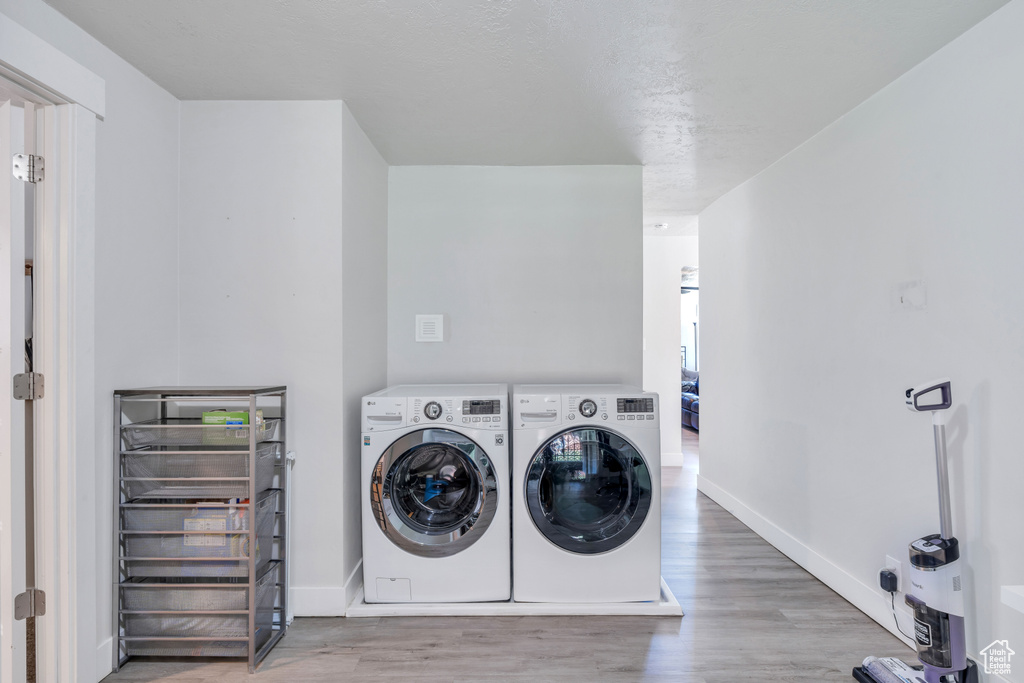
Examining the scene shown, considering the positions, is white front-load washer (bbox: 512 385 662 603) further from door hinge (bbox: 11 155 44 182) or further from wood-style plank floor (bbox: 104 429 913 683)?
door hinge (bbox: 11 155 44 182)

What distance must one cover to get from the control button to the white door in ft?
6.62

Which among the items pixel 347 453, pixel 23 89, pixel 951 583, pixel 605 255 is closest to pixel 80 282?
pixel 23 89

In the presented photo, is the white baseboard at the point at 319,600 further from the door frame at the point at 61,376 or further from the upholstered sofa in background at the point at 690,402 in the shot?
the upholstered sofa in background at the point at 690,402

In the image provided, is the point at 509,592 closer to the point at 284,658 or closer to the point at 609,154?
the point at 284,658

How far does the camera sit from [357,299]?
2668mm

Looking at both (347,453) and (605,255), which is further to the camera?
(605,255)

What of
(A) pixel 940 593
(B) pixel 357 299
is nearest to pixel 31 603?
(B) pixel 357 299

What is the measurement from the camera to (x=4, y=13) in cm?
164

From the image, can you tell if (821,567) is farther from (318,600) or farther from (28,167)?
(28,167)

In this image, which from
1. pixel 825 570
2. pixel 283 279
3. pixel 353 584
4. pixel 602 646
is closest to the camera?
pixel 602 646

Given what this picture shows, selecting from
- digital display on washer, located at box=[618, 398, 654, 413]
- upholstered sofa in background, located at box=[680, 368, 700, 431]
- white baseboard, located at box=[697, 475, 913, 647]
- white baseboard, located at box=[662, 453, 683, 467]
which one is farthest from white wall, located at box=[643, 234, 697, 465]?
digital display on washer, located at box=[618, 398, 654, 413]

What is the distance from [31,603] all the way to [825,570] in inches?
128

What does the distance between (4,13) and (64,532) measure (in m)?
1.62

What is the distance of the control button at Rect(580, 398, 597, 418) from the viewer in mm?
2461
